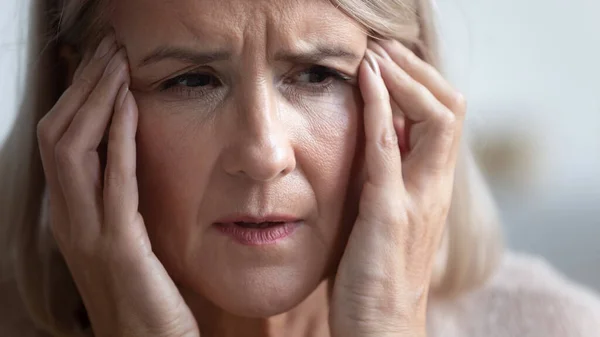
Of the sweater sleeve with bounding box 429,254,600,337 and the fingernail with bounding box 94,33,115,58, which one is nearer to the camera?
the fingernail with bounding box 94,33,115,58

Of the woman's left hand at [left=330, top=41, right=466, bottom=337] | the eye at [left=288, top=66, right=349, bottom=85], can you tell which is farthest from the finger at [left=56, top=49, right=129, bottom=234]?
the woman's left hand at [left=330, top=41, right=466, bottom=337]

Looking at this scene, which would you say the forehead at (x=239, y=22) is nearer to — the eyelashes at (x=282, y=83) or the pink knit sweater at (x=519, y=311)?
the eyelashes at (x=282, y=83)

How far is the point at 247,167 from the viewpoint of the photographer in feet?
3.17

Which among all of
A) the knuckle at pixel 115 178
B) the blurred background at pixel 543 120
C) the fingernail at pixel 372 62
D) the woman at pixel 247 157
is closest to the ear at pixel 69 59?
the woman at pixel 247 157

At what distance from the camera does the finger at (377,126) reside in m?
1.06

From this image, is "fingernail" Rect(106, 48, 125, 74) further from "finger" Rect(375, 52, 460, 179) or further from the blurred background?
the blurred background

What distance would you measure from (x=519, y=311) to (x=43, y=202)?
2.79ft

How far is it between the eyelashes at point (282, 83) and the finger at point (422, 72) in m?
0.09

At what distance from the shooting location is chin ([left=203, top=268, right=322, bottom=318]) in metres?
1.03

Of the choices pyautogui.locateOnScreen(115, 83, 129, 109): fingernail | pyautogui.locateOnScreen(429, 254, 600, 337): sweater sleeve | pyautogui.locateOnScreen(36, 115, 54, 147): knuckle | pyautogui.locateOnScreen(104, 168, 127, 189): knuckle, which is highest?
pyautogui.locateOnScreen(115, 83, 129, 109): fingernail

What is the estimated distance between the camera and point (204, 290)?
107cm

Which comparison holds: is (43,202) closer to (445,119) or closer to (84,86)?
Answer: (84,86)

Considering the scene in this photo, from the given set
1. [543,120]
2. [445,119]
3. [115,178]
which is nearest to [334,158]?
[445,119]

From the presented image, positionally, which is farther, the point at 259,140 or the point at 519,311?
the point at 519,311
